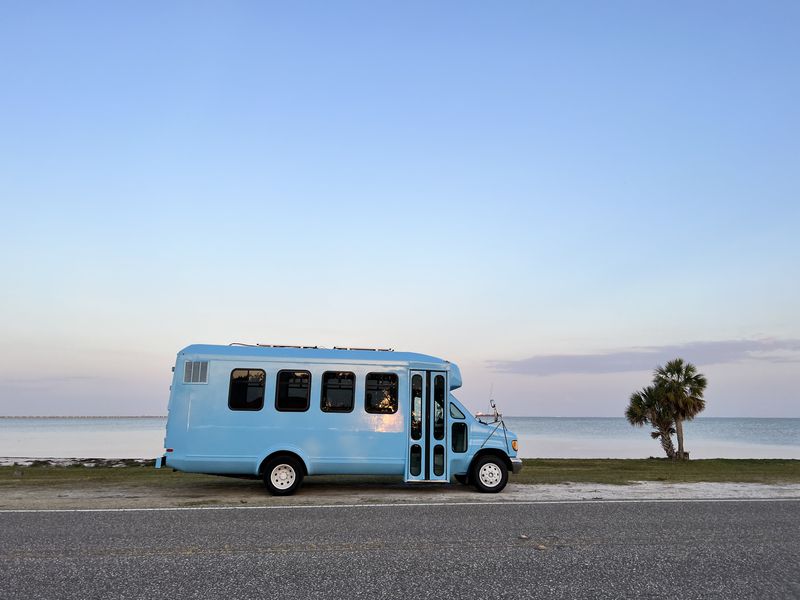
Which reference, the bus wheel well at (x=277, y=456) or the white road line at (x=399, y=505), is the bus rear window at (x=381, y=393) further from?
the white road line at (x=399, y=505)

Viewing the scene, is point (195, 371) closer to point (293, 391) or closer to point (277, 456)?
point (293, 391)

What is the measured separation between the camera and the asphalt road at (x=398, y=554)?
5.64 m

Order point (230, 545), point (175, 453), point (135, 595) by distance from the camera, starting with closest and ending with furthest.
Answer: point (135, 595) < point (230, 545) < point (175, 453)

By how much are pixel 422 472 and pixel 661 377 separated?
23.8 meters

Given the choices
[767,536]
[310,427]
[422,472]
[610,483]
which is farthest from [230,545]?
[610,483]

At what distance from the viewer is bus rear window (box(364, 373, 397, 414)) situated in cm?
1284

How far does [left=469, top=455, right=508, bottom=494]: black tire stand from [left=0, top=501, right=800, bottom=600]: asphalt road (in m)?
2.71

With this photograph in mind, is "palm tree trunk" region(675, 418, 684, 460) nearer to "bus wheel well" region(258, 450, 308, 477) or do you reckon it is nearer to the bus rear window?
the bus rear window

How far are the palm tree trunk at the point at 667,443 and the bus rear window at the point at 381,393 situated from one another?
22.8 metres

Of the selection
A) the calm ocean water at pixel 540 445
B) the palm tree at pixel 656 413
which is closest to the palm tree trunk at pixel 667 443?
the palm tree at pixel 656 413

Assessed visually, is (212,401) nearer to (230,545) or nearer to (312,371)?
(312,371)

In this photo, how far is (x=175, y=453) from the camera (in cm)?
1215

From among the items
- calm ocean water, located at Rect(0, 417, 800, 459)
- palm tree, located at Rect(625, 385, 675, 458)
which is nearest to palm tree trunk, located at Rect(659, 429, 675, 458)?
palm tree, located at Rect(625, 385, 675, 458)

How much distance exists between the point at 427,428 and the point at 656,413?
22.8 metres
